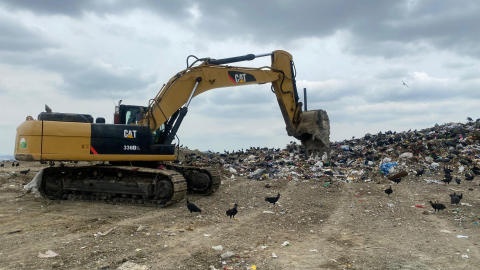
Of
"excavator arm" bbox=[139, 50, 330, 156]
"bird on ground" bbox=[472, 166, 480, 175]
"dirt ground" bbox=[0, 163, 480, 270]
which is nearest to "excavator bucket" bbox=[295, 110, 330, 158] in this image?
"excavator arm" bbox=[139, 50, 330, 156]

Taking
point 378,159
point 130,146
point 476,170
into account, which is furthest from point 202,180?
point 476,170

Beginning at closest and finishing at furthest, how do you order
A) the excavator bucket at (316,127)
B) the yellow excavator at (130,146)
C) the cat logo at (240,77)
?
the yellow excavator at (130,146) → the cat logo at (240,77) → the excavator bucket at (316,127)

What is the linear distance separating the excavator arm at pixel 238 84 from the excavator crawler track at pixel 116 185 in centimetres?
127

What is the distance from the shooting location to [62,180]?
834cm

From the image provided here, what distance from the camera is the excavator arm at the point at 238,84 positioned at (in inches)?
336

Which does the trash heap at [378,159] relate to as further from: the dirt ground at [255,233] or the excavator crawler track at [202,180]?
the excavator crawler track at [202,180]

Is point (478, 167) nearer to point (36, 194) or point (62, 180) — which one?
point (62, 180)

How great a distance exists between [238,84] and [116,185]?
390 centimetres

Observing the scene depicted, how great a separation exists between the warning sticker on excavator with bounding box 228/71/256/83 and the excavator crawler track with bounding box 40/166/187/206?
2.85m

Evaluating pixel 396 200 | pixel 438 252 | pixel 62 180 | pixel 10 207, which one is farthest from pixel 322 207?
pixel 10 207

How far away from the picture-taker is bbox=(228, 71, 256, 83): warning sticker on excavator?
931 cm

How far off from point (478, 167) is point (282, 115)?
6.07m

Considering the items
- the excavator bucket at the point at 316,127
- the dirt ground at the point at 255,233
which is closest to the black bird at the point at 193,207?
the dirt ground at the point at 255,233

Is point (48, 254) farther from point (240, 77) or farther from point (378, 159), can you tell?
point (378, 159)
